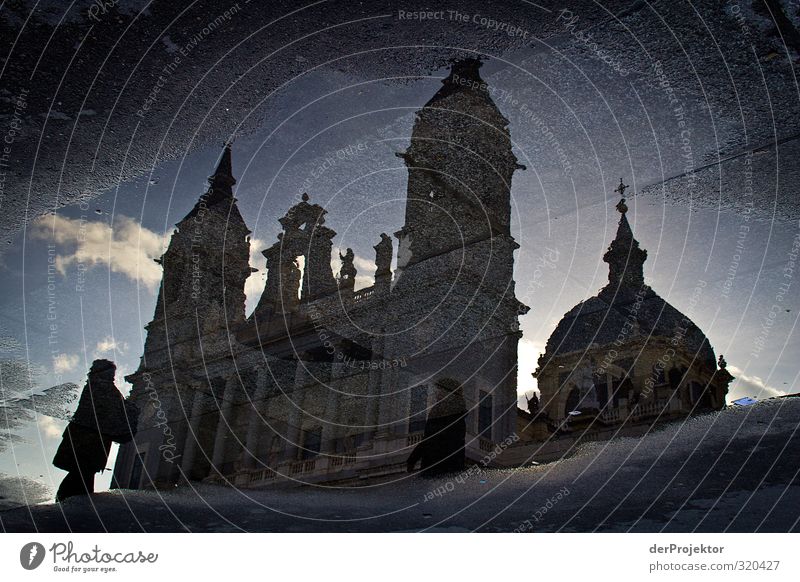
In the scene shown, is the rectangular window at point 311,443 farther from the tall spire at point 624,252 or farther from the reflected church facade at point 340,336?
the tall spire at point 624,252

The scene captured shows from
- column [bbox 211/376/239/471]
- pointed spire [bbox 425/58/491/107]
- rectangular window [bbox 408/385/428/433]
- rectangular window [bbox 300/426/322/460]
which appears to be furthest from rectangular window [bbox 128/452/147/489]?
pointed spire [bbox 425/58/491/107]

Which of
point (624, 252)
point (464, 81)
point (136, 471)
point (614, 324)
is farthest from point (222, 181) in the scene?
point (614, 324)

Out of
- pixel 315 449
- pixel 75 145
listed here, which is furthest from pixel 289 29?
pixel 315 449

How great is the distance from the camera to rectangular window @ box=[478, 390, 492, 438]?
29.2 ft

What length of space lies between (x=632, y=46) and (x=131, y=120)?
12.8ft

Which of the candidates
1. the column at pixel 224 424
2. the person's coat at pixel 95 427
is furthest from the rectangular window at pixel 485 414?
the person's coat at pixel 95 427

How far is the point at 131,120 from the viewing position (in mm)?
6219

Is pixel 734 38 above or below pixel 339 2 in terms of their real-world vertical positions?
below

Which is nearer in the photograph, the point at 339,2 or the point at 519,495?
the point at 339,2

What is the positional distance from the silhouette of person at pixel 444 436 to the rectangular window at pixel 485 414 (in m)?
0.28

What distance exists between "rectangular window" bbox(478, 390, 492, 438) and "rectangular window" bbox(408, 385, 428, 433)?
750 millimetres

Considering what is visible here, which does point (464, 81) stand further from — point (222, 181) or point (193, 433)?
point (193, 433)

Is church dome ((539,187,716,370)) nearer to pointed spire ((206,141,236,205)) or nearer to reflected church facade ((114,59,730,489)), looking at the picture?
reflected church facade ((114,59,730,489))

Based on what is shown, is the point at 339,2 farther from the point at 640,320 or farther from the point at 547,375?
the point at 547,375
